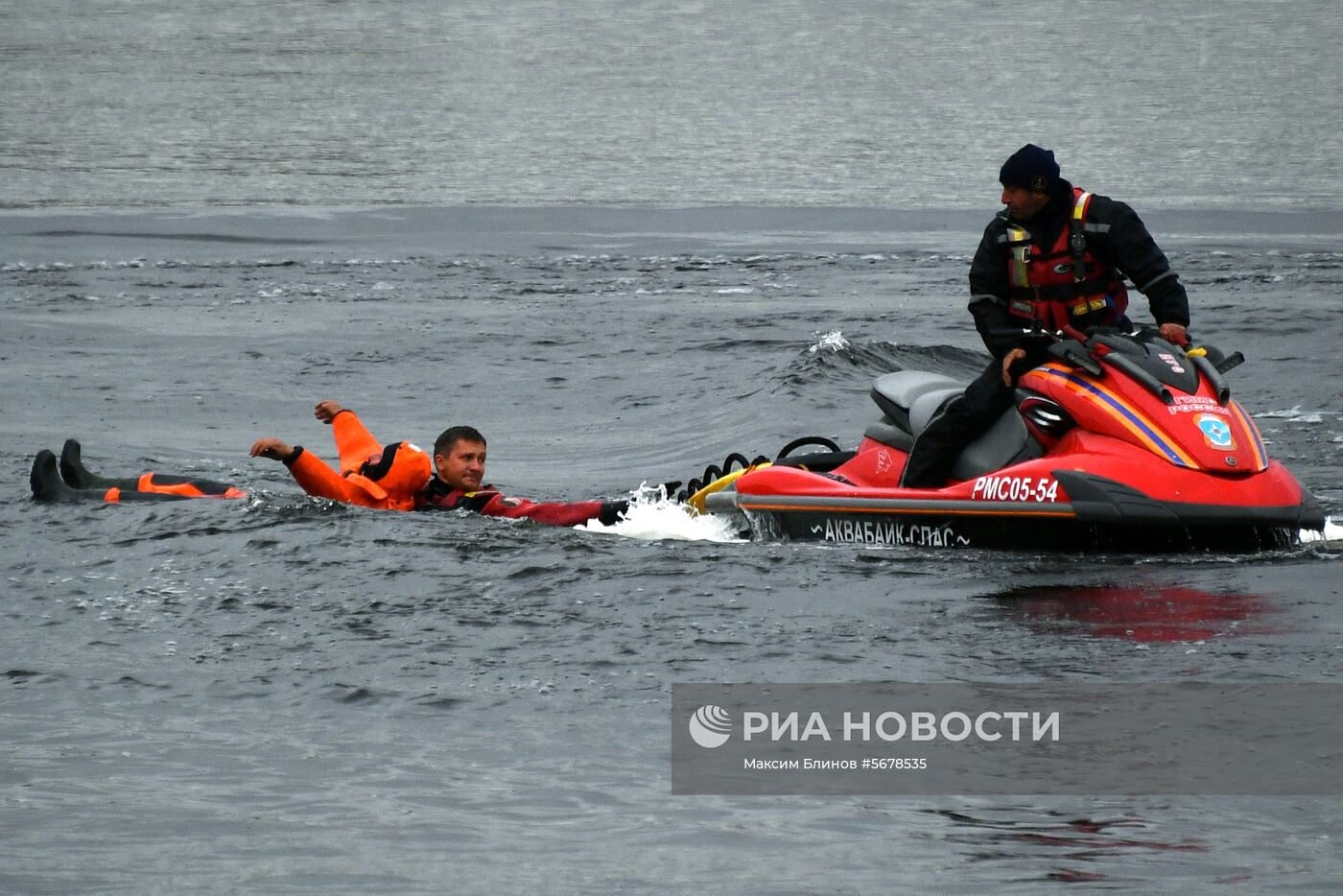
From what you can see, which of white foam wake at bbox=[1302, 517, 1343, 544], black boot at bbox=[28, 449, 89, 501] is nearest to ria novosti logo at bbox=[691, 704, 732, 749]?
white foam wake at bbox=[1302, 517, 1343, 544]

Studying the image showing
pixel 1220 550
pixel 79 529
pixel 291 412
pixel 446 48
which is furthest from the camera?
pixel 446 48

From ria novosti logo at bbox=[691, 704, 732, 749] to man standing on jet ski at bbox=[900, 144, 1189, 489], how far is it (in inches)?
114

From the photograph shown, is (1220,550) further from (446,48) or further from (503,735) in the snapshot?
(446,48)

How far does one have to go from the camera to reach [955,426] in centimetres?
988

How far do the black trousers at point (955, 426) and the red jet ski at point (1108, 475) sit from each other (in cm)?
6

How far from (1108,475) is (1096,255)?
3.86 feet

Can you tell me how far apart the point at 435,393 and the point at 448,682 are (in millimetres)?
9843

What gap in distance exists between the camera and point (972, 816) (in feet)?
21.1

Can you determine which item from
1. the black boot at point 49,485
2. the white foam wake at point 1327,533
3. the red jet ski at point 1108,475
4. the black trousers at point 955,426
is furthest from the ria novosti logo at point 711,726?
the black boot at point 49,485

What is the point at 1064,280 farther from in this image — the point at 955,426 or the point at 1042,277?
the point at 955,426

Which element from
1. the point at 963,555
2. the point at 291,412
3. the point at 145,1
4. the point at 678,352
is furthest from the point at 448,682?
the point at 145,1

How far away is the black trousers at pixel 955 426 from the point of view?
9.76 m

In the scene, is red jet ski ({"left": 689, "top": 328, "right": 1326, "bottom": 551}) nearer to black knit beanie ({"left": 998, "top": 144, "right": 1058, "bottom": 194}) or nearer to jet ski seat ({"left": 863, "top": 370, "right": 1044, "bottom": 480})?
jet ski seat ({"left": 863, "top": 370, "right": 1044, "bottom": 480})

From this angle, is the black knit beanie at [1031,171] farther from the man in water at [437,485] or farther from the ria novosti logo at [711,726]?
the ria novosti logo at [711,726]
